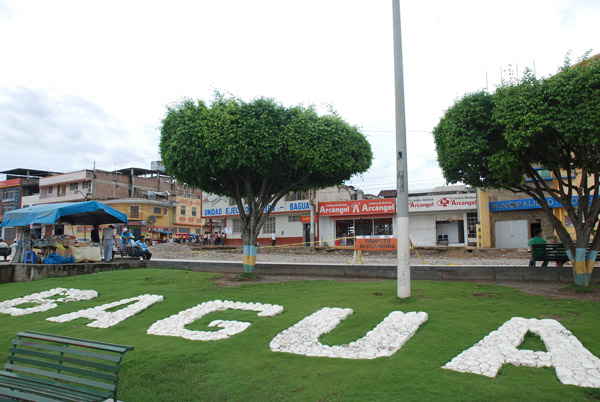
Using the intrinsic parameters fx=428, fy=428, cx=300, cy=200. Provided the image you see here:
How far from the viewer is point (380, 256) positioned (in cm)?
2855

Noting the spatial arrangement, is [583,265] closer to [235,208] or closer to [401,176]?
[401,176]

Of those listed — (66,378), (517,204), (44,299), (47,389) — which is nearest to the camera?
(47,389)

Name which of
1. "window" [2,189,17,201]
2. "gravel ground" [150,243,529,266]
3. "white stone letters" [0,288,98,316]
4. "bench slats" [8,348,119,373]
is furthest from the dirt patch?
"window" [2,189,17,201]

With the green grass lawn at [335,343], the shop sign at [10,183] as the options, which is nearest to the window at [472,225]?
the green grass lawn at [335,343]

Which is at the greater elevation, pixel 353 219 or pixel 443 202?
pixel 443 202

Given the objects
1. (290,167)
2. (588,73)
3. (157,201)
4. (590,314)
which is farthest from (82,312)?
(157,201)

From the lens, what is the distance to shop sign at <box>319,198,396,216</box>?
1406 inches

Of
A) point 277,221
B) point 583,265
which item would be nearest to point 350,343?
point 583,265

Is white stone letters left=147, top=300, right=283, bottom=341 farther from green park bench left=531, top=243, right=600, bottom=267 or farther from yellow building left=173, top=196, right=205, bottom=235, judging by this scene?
yellow building left=173, top=196, right=205, bottom=235

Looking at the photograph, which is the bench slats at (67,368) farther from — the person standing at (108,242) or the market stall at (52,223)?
the person standing at (108,242)

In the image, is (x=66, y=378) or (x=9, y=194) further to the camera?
(x=9, y=194)

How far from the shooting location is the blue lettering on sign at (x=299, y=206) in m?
40.6

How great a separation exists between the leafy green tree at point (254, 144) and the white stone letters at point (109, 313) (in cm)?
437

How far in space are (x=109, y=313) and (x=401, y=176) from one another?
7.42m
